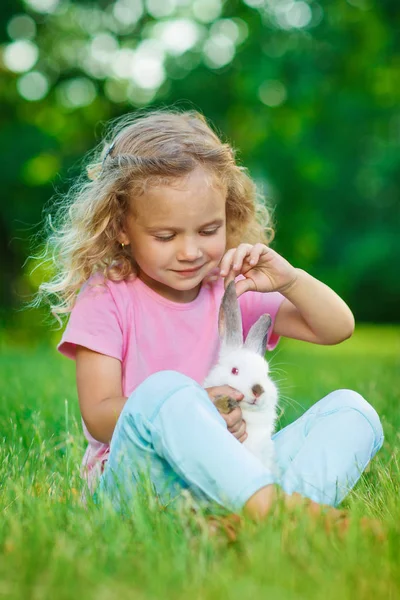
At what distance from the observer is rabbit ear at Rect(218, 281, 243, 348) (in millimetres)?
2512

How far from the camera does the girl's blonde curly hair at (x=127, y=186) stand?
273 centimetres

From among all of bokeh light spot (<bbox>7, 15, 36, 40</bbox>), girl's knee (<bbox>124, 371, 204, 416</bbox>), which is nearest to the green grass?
girl's knee (<bbox>124, 371, 204, 416</bbox>)

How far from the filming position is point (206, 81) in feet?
42.3

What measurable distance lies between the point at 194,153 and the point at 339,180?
55.5ft

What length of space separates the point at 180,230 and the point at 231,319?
0.36m

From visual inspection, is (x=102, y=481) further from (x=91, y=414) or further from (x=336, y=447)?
(x=336, y=447)

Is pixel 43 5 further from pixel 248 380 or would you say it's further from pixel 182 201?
pixel 248 380

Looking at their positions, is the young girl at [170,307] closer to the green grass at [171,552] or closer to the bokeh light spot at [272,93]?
the green grass at [171,552]

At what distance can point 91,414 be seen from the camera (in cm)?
257

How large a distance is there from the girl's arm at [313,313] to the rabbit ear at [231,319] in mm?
393

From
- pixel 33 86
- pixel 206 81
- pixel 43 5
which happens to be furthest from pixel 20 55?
pixel 206 81

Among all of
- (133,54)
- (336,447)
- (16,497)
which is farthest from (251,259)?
(133,54)

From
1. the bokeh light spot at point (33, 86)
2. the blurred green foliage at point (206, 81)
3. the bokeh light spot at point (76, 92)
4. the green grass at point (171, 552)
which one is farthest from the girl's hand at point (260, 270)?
the bokeh light spot at point (76, 92)

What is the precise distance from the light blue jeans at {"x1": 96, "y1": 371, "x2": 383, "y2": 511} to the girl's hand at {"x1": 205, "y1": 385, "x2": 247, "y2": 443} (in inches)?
6.2
